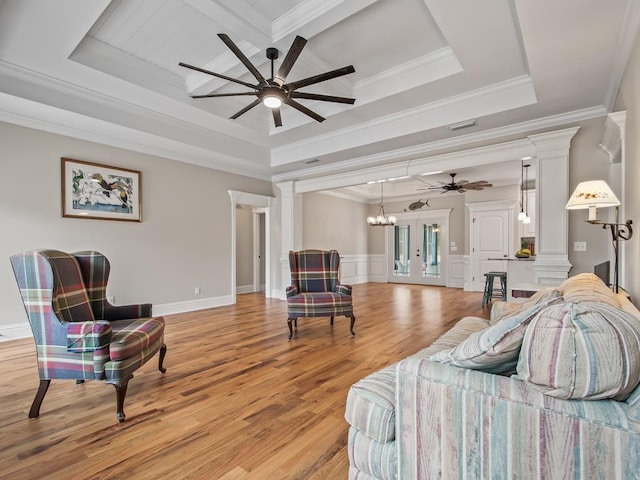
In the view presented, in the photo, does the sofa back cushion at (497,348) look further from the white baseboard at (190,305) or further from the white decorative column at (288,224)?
the white decorative column at (288,224)

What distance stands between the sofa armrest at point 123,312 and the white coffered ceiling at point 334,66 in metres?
2.45

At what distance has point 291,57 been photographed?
2.59 metres

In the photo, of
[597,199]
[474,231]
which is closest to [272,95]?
[597,199]

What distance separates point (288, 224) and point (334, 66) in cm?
370

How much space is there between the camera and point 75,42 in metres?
3.00

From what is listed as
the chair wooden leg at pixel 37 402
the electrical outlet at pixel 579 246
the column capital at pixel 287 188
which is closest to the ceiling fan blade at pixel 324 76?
the chair wooden leg at pixel 37 402

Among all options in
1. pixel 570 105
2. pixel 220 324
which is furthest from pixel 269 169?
pixel 570 105

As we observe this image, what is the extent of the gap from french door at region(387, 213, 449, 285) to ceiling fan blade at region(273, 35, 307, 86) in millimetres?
7349

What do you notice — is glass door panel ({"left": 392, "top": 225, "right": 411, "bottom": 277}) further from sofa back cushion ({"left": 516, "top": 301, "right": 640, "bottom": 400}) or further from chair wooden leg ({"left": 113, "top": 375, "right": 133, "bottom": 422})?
sofa back cushion ({"left": 516, "top": 301, "right": 640, "bottom": 400})

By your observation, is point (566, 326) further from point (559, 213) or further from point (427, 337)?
point (559, 213)

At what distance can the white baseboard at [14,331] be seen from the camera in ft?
12.3

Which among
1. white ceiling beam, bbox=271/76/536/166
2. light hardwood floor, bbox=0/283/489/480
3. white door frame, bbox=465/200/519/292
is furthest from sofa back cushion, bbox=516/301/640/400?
white door frame, bbox=465/200/519/292

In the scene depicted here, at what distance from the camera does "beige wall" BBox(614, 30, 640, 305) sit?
7.59ft

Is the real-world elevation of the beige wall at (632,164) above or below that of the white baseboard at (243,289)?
above
